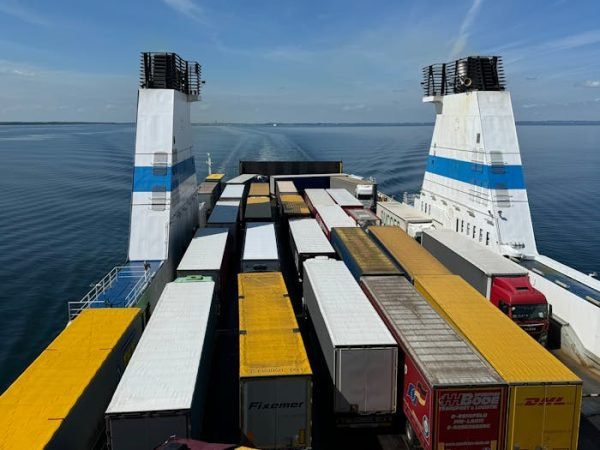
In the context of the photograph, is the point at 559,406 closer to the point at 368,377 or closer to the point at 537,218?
the point at 368,377

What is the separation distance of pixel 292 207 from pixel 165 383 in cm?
2379

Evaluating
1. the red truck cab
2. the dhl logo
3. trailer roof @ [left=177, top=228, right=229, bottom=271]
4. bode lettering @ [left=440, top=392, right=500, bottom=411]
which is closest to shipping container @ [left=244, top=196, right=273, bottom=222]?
trailer roof @ [left=177, top=228, right=229, bottom=271]

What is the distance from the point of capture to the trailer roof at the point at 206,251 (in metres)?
20.0

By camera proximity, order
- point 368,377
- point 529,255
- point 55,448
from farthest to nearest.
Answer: point 529,255, point 368,377, point 55,448

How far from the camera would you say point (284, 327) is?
14.2m

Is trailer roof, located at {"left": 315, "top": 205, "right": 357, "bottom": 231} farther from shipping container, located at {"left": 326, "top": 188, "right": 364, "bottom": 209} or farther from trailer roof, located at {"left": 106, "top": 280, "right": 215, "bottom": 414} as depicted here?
trailer roof, located at {"left": 106, "top": 280, "right": 215, "bottom": 414}

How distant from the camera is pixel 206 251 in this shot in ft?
72.6

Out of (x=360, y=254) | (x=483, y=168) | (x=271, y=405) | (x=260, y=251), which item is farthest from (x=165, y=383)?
(x=483, y=168)

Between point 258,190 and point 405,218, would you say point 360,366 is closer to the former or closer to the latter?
point 405,218

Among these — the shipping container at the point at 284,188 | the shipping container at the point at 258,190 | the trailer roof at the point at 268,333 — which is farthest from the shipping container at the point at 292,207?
the trailer roof at the point at 268,333

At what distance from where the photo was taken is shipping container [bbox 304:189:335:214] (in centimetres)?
3498

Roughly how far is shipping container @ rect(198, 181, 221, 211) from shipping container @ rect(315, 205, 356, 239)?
9.56 metres

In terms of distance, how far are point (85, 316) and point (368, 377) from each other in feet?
29.0

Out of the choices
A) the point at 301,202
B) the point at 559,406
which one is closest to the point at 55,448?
the point at 559,406
